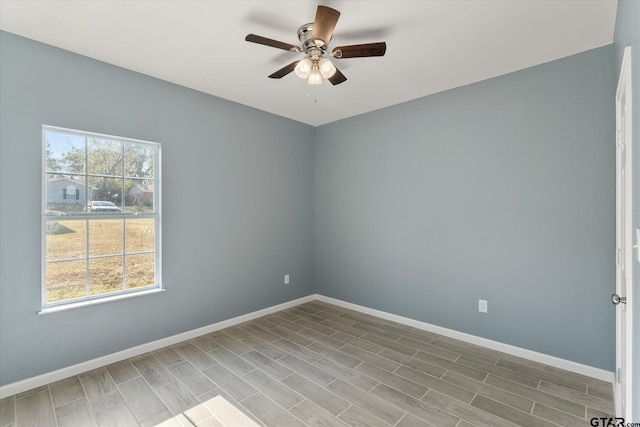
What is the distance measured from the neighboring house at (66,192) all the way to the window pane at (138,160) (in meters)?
0.39

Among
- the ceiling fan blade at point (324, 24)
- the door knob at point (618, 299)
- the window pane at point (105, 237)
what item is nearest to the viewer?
the door knob at point (618, 299)

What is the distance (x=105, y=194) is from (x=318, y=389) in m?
2.53

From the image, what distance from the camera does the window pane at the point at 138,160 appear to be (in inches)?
114

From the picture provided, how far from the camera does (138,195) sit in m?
2.96

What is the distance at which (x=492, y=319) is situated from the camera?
9.81 feet

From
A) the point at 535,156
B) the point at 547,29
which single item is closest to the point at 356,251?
the point at 535,156

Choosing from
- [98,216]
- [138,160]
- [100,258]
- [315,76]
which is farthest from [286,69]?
[100,258]

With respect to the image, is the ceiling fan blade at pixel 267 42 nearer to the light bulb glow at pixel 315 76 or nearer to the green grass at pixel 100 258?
the light bulb glow at pixel 315 76

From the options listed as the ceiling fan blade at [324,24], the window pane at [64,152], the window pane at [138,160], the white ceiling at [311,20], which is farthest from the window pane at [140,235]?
the ceiling fan blade at [324,24]

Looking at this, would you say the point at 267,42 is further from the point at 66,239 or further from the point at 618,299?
the point at 618,299

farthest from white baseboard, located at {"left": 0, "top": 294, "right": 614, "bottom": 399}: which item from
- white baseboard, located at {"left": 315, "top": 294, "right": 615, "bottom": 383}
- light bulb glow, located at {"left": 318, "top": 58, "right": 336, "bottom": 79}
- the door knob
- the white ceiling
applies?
light bulb glow, located at {"left": 318, "top": 58, "right": 336, "bottom": 79}

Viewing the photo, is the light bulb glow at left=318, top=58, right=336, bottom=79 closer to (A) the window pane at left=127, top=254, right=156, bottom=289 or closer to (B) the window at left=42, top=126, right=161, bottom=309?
(B) the window at left=42, top=126, right=161, bottom=309

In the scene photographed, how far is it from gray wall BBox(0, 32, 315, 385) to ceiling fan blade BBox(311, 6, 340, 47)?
1.87m

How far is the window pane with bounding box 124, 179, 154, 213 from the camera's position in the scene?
2.89 m
